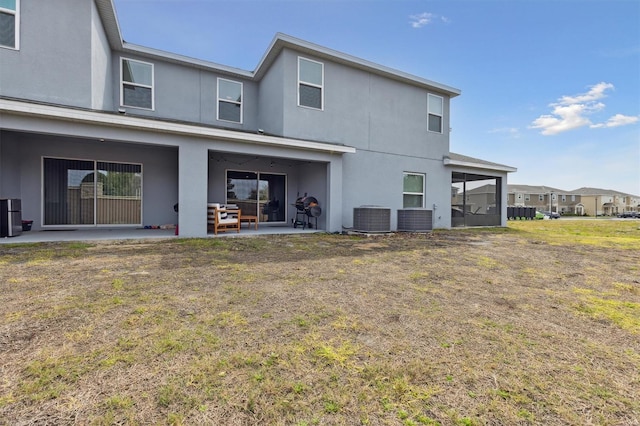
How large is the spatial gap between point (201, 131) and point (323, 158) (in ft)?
11.7

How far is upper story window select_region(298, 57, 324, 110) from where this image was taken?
915 centimetres

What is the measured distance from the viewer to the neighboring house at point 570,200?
1822 inches

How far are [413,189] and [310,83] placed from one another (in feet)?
18.0

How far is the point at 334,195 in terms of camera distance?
9156mm

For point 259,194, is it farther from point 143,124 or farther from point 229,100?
point 143,124

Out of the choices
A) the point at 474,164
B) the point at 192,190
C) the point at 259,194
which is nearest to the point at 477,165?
the point at 474,164

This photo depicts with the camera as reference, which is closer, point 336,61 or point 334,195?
point 334,195

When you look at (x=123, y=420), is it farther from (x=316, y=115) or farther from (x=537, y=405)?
(x=316, y=115)

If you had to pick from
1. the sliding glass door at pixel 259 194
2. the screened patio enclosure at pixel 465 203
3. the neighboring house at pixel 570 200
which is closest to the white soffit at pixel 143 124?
the sliding glass door at pixel 259 194

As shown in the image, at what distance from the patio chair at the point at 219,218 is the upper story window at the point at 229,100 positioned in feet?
12.9

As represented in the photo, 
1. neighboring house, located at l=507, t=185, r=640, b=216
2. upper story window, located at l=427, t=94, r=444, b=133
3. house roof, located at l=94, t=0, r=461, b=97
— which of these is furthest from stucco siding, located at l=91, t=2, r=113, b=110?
neighboring house, located at l=507, t=185, r=640, b=216

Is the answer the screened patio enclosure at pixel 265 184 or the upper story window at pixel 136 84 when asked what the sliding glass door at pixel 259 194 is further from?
the upper story window at pixel 136 84

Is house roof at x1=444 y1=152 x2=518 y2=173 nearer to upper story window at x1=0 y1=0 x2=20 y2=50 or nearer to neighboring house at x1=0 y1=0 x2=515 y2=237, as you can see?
neighboring house at x1=0 y1=0 x2=515 y2=237

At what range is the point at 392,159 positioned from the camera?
35.2 ft
